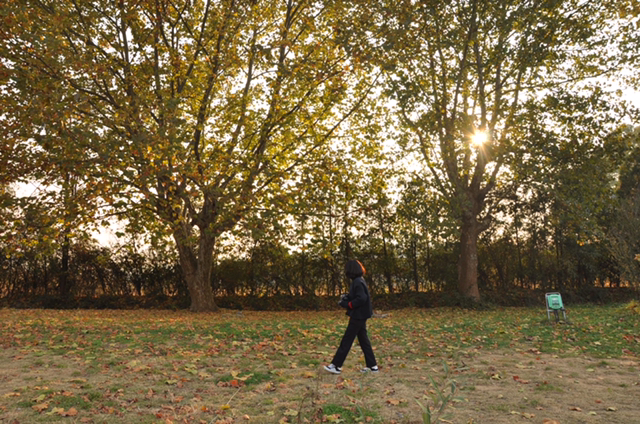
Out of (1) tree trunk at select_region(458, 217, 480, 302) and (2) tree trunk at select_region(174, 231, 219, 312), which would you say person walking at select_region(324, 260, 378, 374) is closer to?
(2) tree trunk at select_region(174, 231, 219, 312)

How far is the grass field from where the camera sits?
5242 mm

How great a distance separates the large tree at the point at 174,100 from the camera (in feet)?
39.1

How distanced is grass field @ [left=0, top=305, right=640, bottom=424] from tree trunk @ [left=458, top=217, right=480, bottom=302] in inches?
298

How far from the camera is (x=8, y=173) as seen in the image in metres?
13.4

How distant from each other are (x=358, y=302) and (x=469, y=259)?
44.9 feet

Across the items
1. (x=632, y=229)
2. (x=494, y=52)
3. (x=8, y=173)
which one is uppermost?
(x=494, y=52)

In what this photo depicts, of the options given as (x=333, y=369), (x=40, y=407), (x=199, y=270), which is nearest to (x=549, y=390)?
(x=333, y=369)

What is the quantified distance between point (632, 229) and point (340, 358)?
49.3ft

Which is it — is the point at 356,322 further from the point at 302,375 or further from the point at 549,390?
the point at 549,390

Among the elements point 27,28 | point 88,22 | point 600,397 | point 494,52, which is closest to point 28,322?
point 27,28

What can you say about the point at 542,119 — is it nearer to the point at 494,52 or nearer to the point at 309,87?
the point at 494,52

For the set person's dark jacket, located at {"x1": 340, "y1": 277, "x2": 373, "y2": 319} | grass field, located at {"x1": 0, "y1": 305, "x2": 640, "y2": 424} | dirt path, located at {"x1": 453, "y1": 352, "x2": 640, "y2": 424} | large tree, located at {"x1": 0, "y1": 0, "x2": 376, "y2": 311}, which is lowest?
dirt path, located at {"x1": 453, "y1": 352, "x2": 640, "y2": 424}

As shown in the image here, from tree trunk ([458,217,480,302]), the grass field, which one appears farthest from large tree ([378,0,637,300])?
the grass field

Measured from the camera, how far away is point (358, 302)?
7.23m
